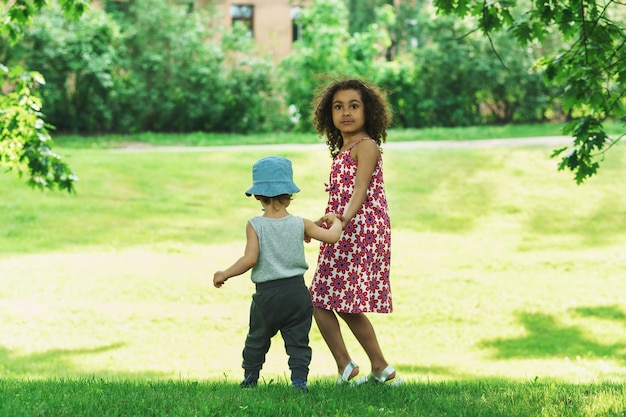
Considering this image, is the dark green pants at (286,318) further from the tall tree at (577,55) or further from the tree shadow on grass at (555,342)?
the tree shadow on grass at (555,342)

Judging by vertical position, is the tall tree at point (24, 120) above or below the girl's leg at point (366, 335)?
above

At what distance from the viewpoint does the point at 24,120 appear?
7793 mm

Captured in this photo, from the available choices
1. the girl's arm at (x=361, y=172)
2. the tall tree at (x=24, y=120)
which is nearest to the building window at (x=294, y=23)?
the tall tree at (x=24, y=120)

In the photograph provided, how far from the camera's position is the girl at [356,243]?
4836 millimetres

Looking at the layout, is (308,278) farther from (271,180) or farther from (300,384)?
(271,180)

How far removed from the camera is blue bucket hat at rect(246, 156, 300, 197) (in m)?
4.39

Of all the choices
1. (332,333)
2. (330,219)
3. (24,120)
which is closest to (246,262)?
(330,219)

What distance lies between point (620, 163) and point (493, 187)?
347 centimetres

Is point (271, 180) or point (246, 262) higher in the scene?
point (271, 180)

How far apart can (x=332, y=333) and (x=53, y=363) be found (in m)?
5.40

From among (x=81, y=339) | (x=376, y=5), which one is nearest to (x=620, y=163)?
(x=81, y=339)

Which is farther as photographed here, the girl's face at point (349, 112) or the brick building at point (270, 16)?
the brick building at point (270, 16)

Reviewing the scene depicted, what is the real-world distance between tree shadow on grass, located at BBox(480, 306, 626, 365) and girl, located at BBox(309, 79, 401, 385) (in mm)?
5306

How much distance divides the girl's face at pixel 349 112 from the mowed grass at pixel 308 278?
146cm
